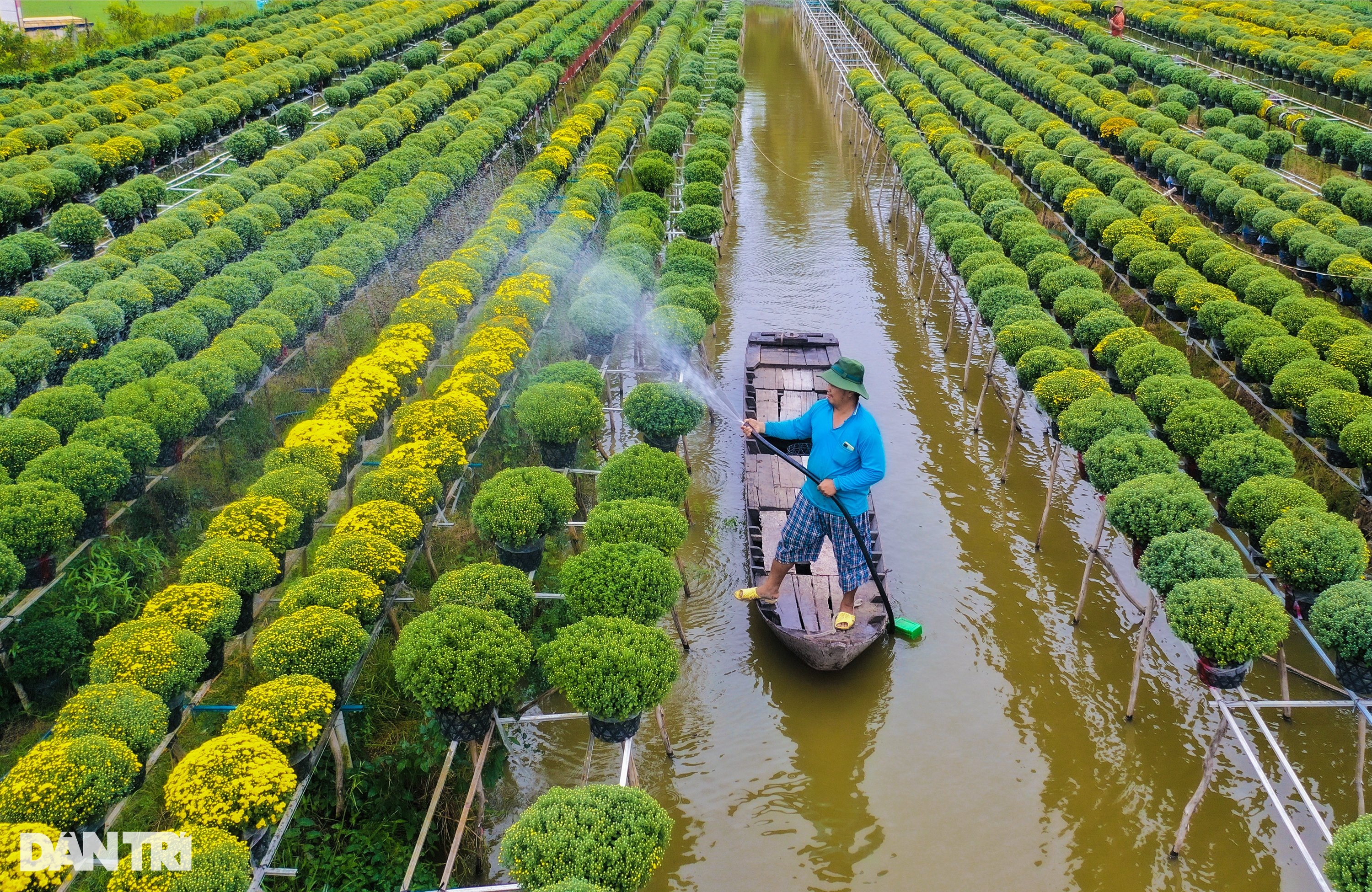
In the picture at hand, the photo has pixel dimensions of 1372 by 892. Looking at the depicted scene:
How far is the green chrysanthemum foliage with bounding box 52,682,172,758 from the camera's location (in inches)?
299

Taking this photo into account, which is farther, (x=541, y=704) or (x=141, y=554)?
(x=141, y=554)

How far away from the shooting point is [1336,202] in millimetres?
21547

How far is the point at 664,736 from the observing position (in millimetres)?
10281

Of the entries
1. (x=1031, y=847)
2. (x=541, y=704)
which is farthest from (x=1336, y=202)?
(x=541, y=704)

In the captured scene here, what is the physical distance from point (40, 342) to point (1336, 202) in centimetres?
2514

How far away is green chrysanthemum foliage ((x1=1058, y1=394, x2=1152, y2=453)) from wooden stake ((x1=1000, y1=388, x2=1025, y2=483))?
77.0 inches

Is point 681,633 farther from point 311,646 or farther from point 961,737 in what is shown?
point 311,646

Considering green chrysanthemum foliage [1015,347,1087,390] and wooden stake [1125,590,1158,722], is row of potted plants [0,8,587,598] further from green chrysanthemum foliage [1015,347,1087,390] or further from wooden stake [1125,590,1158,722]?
wooden stake [1125,590,1158,722]

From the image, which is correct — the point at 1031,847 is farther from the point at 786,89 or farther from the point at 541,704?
the point at 786,89

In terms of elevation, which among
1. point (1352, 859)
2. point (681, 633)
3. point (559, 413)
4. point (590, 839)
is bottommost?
point (681, 633)

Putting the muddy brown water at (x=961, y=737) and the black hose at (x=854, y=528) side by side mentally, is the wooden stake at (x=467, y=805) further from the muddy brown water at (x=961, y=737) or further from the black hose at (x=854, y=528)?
the black hose at (x=854, y=528)

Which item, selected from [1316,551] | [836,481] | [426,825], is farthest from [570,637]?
[1316,551]

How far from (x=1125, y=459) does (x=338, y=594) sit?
886 centimetres

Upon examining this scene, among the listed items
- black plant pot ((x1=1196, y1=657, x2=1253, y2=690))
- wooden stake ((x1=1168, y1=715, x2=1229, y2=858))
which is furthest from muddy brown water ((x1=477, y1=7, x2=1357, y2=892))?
black plant pot ((x1=1196, y1=657, x2=1253, y2=690))
